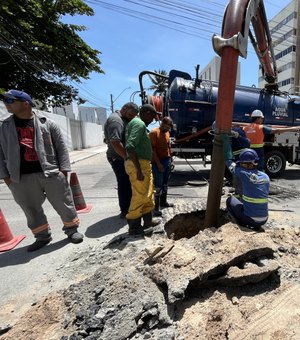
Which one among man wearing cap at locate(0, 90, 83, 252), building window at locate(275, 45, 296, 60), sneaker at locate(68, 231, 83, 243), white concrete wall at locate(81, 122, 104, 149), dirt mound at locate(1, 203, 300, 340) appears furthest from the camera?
building window at locate(275, 45, 296, 60)

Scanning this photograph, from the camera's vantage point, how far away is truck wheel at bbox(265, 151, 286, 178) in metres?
8.47

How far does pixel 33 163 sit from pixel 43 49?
12139 mm

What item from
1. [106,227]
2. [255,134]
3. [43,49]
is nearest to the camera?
[106,227]

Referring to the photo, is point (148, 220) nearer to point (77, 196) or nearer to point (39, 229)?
point (39, 229)

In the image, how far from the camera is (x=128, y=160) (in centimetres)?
351

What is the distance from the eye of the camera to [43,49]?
13461 mm

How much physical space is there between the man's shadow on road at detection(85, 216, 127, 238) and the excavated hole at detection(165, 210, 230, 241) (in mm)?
822

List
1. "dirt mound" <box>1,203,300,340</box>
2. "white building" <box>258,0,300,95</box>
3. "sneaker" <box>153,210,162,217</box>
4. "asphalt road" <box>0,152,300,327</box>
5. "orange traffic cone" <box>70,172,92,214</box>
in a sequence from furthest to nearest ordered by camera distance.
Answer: "white building" <box>258,0,300,95</box> → "orange traffic cone" <box>70,172,92,214</box> → "sneaker" <box>153,210,162,217</box> → "asphalt road" <box>0,152,300,327</box> → "dirt mound" <box>1,203,300,340</box>

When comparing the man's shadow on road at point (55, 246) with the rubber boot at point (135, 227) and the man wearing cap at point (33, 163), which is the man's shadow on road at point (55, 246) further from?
the rubber boot at point (135, 227)

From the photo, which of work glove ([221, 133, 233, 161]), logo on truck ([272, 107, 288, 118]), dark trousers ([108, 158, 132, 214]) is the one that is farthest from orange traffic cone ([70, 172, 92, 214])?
logo on truck ([272, 107, 288, 118])

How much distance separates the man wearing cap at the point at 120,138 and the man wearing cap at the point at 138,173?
26 centimetres

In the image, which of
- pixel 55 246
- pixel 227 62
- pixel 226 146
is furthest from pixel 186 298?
pixel 227 62

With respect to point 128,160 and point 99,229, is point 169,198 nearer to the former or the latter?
point 99,229

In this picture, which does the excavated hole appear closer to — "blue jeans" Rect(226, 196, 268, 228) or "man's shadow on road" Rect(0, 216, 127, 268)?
"blue jeans" Rect(226, 196, 268, 228)
